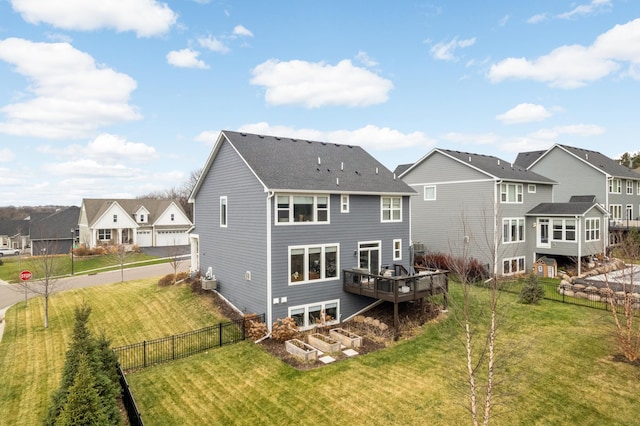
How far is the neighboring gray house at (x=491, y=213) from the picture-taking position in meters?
26.5

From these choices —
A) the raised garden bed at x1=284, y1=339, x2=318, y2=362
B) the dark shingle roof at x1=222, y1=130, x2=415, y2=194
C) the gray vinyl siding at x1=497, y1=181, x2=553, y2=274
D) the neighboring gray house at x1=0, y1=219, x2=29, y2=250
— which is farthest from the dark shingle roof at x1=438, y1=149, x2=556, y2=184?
the neighboring gray house at x1=0, y1=219, x2=29, y2=250

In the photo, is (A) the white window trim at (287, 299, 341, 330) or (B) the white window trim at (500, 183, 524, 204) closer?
(A) the white window trim at (287, 299, 341, 330)

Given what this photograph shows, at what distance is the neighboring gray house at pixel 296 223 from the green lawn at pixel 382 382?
286 cm

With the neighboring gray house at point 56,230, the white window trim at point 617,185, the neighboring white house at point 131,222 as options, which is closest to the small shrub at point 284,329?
the neighboring white house at point 131,222

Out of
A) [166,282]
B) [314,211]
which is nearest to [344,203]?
[314,211]

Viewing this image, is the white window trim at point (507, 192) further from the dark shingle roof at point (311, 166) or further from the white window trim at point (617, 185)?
the white window trim at point (617, 185)

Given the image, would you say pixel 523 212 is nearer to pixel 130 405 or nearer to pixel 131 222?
pixel 130 405

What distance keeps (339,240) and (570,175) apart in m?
32.2

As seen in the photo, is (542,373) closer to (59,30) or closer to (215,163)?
(215,163)

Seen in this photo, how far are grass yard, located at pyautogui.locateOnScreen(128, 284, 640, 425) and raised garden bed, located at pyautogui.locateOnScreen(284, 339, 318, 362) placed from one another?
2.43ft

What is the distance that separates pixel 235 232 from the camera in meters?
18.7

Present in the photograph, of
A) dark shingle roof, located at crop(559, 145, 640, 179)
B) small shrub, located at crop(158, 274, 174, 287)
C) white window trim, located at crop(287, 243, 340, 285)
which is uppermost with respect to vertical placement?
dark shingle roof, located at crop(559, 145, 640, 179)

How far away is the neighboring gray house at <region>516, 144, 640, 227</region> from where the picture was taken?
3622 cm

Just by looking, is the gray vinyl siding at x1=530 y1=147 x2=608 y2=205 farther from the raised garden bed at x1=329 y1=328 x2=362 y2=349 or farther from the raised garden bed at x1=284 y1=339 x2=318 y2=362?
the raised garden bed at x1=284 y1=339 x2=318 y2=362
